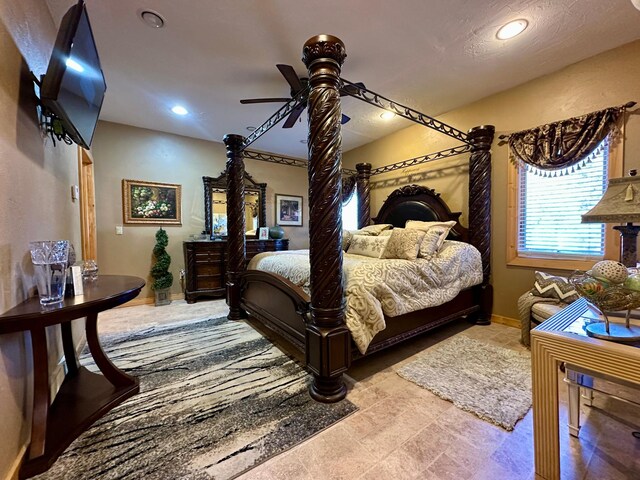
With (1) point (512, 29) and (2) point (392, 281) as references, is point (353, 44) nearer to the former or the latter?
(1) point (512, 29)

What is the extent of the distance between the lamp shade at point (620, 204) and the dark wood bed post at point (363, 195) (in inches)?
130

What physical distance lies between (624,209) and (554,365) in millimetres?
1104

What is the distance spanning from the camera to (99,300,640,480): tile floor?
118 cm

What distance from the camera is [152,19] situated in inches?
77.2

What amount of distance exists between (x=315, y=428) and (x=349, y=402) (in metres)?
0.32

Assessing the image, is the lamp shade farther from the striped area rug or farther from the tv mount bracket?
the tv mount bracket

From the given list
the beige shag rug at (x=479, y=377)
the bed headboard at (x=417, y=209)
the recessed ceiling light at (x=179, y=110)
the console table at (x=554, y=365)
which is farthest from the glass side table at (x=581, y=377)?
the recessed ceiling light at (x=179, y=110)

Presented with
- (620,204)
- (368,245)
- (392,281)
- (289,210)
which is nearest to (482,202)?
(368,245)

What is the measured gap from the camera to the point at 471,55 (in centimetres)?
239

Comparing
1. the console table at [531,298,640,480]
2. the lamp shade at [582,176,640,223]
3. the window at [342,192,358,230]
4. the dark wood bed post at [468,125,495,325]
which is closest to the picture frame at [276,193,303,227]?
→ the window at [342,192,358,230]

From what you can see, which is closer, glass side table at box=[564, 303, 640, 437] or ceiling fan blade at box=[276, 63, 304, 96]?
glass side table at box=[564, 303, 640, 437]

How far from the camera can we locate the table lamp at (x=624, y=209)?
1422 millimetres

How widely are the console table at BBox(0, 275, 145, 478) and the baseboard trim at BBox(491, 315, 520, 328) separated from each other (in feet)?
12.0

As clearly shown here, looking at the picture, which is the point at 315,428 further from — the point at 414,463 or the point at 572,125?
the point at 572,125
